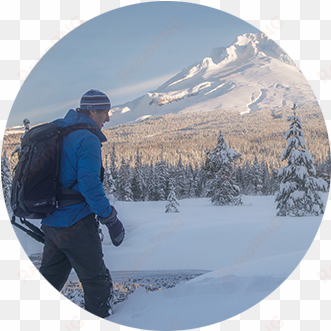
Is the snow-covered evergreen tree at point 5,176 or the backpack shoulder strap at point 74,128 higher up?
the backpack shoulder strap at point 74,128

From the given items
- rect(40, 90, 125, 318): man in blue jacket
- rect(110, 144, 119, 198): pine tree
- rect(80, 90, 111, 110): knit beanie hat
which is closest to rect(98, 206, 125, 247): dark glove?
rect(40, 90, 125, 318): man in blue jacket

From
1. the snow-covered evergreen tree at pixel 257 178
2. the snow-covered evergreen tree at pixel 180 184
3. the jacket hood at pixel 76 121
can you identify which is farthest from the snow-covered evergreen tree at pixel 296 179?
the jacket hood at pixel 76 121

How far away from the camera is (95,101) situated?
11.8 ft

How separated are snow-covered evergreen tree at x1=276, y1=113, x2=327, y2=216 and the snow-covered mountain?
0.48m

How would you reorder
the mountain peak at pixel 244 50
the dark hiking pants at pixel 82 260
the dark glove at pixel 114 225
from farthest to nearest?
the mountain peak at pixel 244 50 → the dark hiking pants at pixel 82 260 → the dark glove at pixel 114 225

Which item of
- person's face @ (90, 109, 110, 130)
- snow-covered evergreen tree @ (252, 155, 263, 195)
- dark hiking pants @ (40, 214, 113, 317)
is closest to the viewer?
dark hiking pants @ (40, 214, 113, 317)

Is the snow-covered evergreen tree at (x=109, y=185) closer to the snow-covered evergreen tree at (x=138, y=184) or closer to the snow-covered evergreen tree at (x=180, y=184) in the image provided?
the snow-covered evergreen tree at (x=138, y=184)

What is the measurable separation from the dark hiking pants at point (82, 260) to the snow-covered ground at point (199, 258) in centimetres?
38

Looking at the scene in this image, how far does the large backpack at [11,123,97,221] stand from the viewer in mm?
3043

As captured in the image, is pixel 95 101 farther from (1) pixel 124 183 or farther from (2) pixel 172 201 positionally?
(2) pixel 172 201

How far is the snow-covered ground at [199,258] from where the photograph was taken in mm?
3906

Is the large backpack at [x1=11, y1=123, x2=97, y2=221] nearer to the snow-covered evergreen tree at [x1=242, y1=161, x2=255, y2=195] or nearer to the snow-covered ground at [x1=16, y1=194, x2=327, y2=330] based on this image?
the snow-covered ground at [x1=16, y1=194, x2=327, y2=330]

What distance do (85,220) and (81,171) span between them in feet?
2.00

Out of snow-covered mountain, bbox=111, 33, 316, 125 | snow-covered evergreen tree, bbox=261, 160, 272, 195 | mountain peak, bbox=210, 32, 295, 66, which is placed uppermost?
mountain peak, bbox=210, 32, 295, 66
